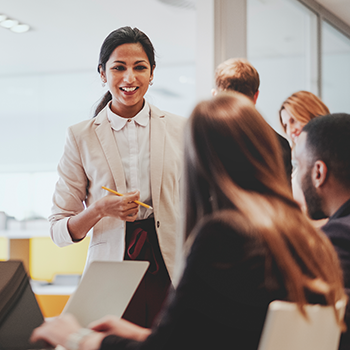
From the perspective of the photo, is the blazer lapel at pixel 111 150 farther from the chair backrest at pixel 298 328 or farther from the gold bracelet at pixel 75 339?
the chair backrest at pixel 298 328

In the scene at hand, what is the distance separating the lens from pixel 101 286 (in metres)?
1.09

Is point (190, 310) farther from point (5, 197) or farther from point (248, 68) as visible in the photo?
point (5, 197)

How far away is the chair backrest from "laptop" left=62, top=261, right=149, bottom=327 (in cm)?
37

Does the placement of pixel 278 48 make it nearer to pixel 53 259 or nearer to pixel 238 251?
pixel 53 259

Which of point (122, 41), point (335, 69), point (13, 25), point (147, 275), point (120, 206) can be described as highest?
point (13, 25)

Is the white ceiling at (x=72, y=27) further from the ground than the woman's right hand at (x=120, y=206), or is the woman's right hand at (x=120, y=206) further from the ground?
the white ceiling at (x=72, y=27)

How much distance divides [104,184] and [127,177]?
9cm

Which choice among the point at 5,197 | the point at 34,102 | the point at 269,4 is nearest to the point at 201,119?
the point at 5,197

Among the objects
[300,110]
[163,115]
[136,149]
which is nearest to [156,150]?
[136,149]

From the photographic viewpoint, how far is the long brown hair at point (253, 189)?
2.85 feet

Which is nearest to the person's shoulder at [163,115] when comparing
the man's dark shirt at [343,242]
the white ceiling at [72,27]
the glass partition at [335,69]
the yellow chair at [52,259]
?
the man's dark shirt at [343,242]

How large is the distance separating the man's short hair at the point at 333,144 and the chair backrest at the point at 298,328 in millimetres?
558

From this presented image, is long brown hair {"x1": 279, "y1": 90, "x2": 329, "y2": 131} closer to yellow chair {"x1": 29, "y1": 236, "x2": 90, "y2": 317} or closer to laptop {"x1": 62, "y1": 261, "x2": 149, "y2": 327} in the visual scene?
laptop {"x1": 62, "y1": 261, "x2": 149, "y2": 327}

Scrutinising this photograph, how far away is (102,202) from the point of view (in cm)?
158
